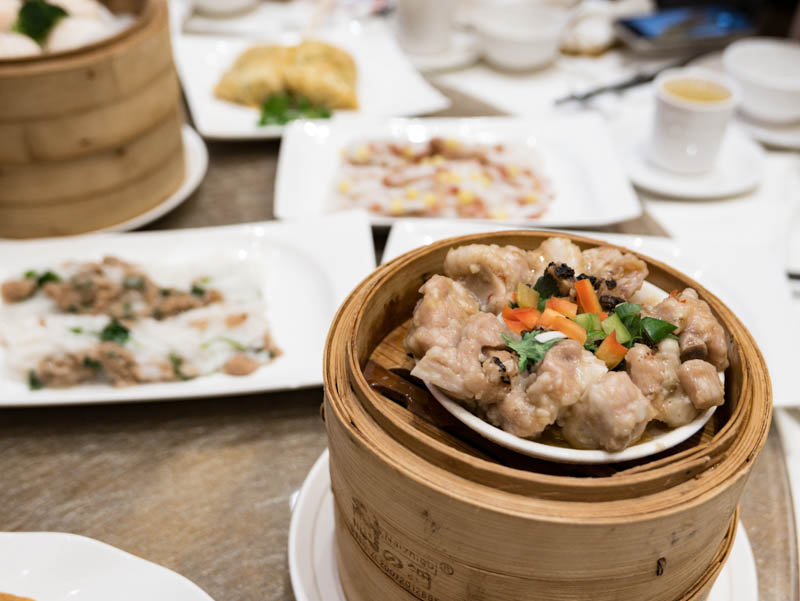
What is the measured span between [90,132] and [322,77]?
1.19 m

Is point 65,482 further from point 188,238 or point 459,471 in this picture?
point 459,471

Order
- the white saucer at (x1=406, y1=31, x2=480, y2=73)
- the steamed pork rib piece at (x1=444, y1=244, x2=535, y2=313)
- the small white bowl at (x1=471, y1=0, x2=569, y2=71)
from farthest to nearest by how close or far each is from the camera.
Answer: the white saucer at (x1=406, y1=31, x2=480, y2=73)
the small white bowl at (x1=471, y1=0, x2=569, y2=71)
the steamed pork rib piece at (x1=444, y1=244, x2=535, y2=313)

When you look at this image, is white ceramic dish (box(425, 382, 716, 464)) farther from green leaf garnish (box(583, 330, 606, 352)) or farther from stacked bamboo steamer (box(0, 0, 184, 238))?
stacked bamboo steamer (box(0, 0, 184, 238))

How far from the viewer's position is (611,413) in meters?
0.97

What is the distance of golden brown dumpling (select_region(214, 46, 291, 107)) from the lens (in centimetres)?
301

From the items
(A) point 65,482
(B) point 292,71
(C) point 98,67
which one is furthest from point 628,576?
(B) point 292,71

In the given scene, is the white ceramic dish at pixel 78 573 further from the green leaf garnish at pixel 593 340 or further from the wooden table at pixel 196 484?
the green leaf garnish at pixel 593 340

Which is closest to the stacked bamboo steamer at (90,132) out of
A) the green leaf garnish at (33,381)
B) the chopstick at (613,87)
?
the green leaf garnish at (33,381)

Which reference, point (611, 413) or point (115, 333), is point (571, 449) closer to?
point (611, 413)

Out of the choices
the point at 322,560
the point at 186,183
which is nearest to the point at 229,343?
the point at 322,560

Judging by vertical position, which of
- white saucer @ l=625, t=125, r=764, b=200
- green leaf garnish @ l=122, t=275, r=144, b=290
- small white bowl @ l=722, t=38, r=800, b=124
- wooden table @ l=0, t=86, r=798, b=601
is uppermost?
small white bowl @ l=722, t=38, r=800, b=124

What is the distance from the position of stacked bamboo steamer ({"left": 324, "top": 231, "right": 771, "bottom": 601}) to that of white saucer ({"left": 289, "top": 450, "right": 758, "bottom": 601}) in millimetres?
164

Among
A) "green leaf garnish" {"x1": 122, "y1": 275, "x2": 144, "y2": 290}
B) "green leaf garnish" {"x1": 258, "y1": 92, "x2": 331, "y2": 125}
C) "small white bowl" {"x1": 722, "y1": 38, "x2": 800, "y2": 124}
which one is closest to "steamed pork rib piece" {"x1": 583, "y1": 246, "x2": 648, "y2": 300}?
"green leaf garnish" {"x1": 122, "y1": 275, "x2": 144, "y2": 290}

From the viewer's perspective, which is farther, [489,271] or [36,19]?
[36,19]
